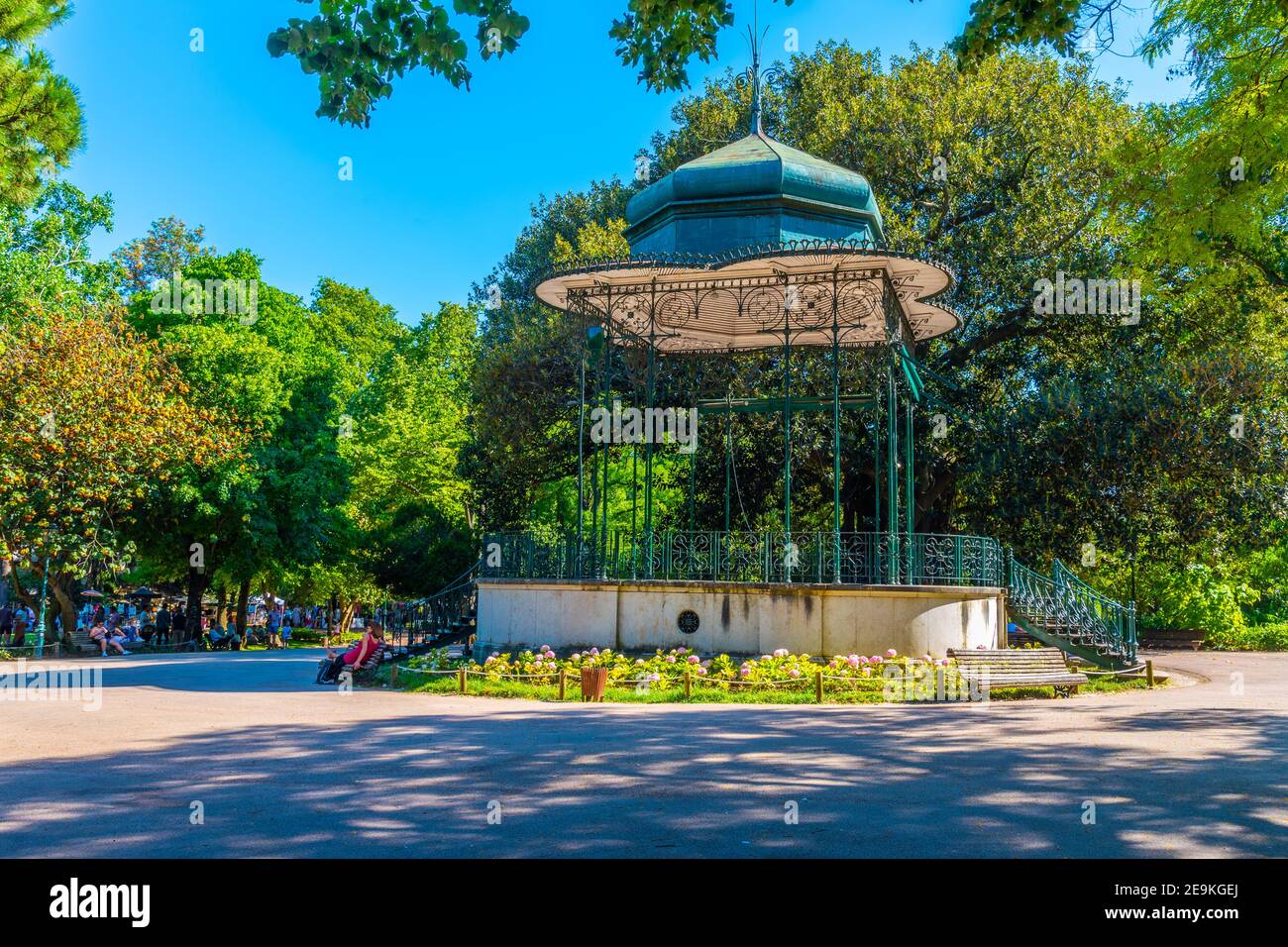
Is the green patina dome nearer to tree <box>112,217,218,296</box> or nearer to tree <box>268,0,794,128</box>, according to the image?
tree <box>268,0,794,128</box>

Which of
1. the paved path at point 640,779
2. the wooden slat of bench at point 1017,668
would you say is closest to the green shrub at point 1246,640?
the wooden slat of bench at point 1017,668

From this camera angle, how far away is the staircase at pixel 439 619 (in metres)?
21.3

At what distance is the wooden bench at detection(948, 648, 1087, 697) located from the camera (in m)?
15.8

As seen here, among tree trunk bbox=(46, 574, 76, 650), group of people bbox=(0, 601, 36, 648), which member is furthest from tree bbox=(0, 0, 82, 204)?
group of people bbox=(0, 601, 36, 648)

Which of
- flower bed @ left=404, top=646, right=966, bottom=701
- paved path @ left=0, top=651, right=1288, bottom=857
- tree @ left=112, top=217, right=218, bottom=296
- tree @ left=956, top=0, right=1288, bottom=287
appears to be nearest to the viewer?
paved path @ left=0, top=651, right=1288, bottom=857

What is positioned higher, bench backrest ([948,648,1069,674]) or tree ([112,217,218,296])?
tree ([112,217,218,296])

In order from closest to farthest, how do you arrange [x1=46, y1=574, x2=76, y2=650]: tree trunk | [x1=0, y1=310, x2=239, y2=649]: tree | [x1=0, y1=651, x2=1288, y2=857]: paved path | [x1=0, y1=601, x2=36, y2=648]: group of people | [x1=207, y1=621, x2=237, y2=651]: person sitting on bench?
1. [x1=0, y1=651, x2=1288, y2=857]: paved path
2. [x1=0, y1=310, x2=239, y2=649]: tree
3. [x1=46, y1=574, x2=76, y2=650]: tree trunk
4. [x1=0, y1=601, x2=36, y2=648]: group of people
5. [x1=207, y1=621, x2=237, y2=651]: person sitting on bench

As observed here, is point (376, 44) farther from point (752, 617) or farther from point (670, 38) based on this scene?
point (752, 617)

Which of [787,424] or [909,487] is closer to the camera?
[787,424]

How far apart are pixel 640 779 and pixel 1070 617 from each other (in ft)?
45.8

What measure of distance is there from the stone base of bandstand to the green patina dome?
20.0 feet

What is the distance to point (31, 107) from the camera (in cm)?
1291

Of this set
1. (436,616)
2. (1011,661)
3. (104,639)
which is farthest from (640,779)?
(104,639)

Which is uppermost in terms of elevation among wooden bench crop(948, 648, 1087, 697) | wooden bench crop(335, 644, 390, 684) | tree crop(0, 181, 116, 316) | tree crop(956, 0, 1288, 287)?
tree crop(0, 181, 116, 316)
